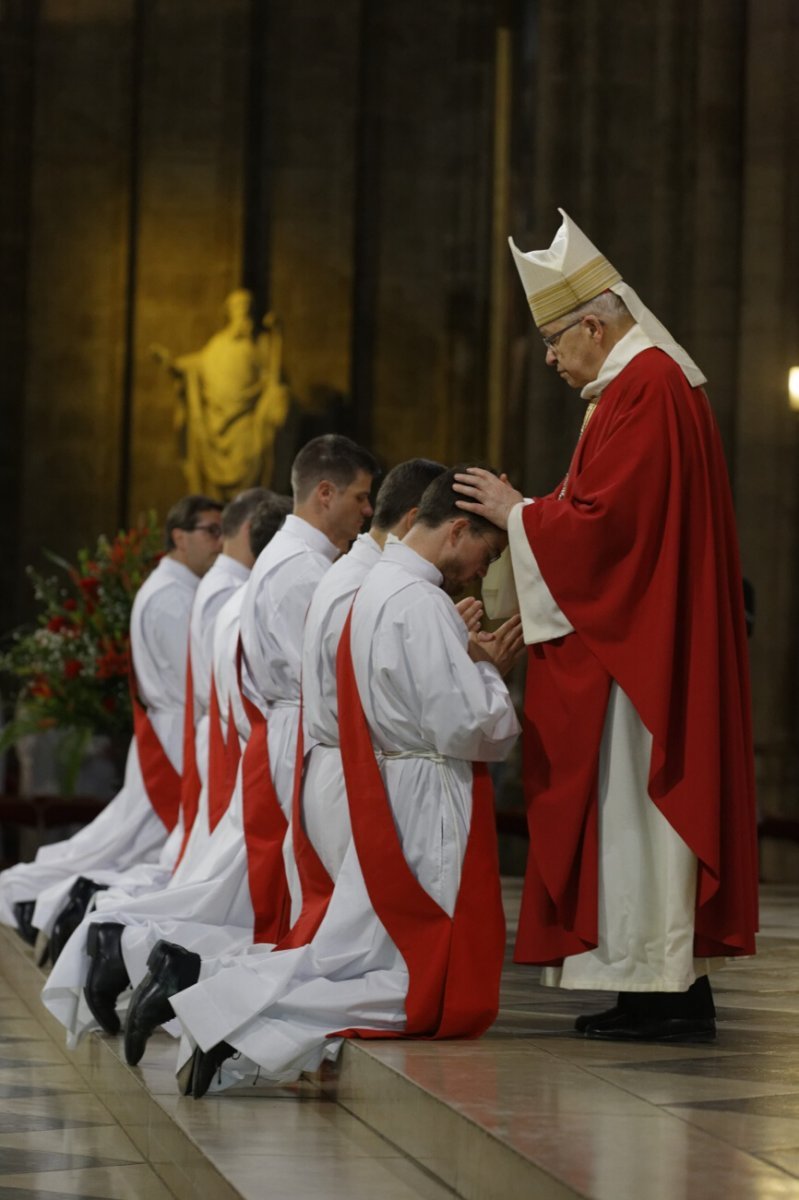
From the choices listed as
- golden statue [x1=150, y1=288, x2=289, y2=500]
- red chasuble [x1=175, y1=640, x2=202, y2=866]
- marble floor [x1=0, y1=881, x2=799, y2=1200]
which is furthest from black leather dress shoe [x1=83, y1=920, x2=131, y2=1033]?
golden statue [x1=150, y1=288, x2=289, y2=500]

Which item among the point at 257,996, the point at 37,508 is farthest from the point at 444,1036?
the point at 37,508

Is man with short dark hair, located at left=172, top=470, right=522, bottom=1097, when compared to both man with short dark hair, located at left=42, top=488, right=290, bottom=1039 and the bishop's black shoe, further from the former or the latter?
man with short dark hair, located at left=42, top=488, right=290, bottom=1039

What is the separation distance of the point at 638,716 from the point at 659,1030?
747 mm

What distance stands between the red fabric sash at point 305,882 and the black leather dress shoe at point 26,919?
3.05 m

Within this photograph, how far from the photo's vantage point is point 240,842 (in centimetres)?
610

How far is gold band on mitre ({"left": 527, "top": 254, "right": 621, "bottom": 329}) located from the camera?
4.80 m

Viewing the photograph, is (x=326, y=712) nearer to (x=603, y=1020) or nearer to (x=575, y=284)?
(x=603, y=1020)

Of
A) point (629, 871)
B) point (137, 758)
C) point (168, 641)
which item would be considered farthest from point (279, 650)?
point (137, 758)

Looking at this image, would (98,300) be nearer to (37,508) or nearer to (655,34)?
(37,508)

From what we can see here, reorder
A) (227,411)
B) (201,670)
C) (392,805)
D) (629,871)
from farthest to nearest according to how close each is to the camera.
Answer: (227,411) → (201,670) → (392,805) → (629,871)

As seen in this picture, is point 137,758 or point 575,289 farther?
point 137,758

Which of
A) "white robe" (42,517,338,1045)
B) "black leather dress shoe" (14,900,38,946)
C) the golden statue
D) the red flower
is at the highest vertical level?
the golden statue

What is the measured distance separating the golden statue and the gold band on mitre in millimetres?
11094

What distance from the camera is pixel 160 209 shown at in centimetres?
1636
